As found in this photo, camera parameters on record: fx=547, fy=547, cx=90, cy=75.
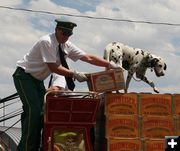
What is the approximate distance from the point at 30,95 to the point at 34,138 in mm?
454

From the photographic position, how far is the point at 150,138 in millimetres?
6090

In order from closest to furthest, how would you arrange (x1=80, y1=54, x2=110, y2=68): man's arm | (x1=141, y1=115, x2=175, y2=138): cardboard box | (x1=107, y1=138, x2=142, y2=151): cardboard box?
(x1=107, y1=138, x2=142, y2=151): cardboard box
(x1=141, y1=115, x2=175, y2=138): cardboard box
(x1=80, y1=54, x2=110, y2=68): man's arm

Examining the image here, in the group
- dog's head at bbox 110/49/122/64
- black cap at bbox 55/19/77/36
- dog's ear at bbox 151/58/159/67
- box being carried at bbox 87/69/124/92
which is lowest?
box being carried at bbox 87/69/124/92

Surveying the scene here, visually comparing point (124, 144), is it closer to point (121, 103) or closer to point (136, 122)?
point (136, 122)

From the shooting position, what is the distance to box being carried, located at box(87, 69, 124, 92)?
614cm

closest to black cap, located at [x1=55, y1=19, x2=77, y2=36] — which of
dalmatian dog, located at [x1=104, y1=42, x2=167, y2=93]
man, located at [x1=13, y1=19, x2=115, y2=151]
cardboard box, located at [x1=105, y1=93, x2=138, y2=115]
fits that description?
man, located at [x1=13, y1=19, x2=115, y2=151]

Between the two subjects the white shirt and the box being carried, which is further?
the box being carried

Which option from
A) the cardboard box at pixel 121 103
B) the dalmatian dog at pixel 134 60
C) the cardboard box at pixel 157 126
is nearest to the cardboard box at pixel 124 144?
the cardboard box at pixel 157 126

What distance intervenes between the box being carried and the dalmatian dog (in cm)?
259

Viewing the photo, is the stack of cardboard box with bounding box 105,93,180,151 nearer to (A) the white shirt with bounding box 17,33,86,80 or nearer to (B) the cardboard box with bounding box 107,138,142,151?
(B) the cardboard box with bounding box 107,138,142,151

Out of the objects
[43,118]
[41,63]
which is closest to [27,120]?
[43,118]

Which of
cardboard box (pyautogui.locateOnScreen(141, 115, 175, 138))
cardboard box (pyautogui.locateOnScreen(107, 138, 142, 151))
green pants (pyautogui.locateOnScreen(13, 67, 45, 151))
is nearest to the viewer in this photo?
green pants (pyautogui.locateOnScreen(13, 67, 45, 151))

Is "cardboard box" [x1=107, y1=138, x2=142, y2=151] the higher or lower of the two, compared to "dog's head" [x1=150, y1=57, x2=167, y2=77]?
lower

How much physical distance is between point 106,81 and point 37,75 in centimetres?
80
